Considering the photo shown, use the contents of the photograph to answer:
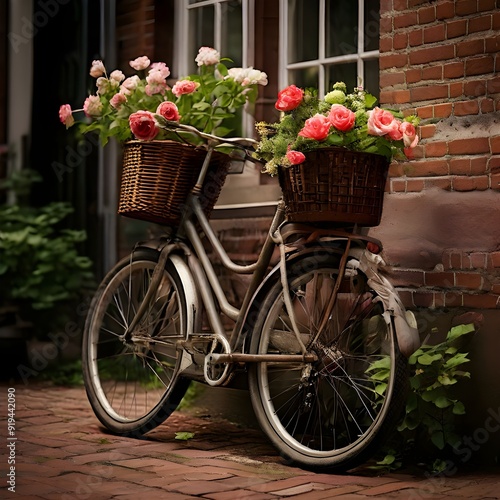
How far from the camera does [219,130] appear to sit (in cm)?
537

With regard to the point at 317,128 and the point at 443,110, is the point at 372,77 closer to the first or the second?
the point at 443,110

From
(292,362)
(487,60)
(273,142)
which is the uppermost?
(487,60)

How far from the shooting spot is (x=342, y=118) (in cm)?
424

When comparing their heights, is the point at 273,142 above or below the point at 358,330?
above

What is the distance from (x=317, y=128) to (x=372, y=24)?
4.34 feet

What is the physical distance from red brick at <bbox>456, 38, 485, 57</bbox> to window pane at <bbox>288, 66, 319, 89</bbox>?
1.06 meters

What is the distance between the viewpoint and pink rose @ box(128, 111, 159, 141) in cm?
496

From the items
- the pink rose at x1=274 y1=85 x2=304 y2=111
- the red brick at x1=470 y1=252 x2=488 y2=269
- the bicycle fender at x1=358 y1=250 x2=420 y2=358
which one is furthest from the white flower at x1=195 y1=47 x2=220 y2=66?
the red brick at x1=470 y1=252 x2=488 y2=269

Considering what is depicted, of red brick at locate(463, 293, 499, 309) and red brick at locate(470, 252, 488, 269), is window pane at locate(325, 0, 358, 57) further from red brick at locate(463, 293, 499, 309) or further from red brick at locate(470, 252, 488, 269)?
red brick at locate(463, 293, 499, 309)

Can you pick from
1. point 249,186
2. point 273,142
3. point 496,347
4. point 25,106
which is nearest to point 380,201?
point 273,142

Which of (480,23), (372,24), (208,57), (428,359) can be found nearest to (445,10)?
(480,23)

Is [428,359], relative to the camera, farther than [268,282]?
No

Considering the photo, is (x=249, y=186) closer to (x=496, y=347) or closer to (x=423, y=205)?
(x=423, y=205)

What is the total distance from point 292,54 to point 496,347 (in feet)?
7.13
